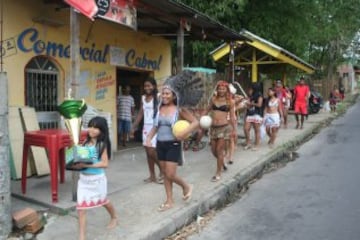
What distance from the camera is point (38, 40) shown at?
29.7 ft

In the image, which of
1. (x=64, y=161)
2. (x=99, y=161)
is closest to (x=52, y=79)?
(x=64, y=161)

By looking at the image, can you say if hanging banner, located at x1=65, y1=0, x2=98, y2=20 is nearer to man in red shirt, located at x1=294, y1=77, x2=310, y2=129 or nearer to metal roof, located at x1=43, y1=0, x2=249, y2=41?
metal roof, located at x1=43, y1=0, x2=249, y2=41

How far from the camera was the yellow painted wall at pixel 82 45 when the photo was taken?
334 inches

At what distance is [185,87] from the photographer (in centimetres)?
743

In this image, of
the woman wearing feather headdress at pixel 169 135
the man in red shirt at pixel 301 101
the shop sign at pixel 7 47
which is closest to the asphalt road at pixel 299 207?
the woman wearing feather headdress at pixel 169 135

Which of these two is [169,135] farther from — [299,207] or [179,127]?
[299,207]

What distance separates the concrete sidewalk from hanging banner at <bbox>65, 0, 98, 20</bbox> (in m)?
2.42

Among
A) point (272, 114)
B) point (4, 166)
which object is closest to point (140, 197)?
point (4, 166)

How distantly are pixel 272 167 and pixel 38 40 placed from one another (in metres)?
5.41

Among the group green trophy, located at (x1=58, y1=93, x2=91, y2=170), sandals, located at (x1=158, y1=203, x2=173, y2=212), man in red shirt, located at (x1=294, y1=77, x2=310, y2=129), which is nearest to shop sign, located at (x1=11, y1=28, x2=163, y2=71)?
green trophy, located at (x1=58, y1=93, x2=91, y2=170)

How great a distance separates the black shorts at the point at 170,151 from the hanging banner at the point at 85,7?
187 cm

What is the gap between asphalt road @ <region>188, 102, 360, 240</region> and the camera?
6301 millimetres

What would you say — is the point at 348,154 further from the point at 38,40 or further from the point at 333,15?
the point at 333,15

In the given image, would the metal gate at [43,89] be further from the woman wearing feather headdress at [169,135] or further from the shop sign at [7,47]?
the woman wearing feather headdress at [169,135]
